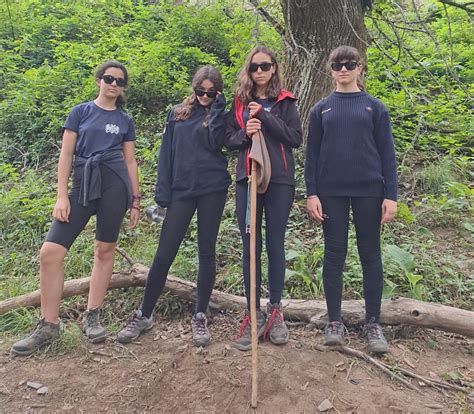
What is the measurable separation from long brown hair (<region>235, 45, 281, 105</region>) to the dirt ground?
2.01m

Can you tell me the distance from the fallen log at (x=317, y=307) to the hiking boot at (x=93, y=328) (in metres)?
0.64

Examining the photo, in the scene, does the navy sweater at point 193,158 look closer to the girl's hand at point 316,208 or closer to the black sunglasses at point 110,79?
the black sunglasses at point 110,79

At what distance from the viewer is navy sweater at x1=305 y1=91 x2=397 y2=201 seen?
11.1ft

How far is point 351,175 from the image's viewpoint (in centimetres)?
340

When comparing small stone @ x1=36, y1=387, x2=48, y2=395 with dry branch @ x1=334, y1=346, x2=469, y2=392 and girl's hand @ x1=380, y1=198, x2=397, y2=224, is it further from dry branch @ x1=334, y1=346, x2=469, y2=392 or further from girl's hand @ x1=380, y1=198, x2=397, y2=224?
girl's hand @ x1=380, y1=198, x2=397, y2=224

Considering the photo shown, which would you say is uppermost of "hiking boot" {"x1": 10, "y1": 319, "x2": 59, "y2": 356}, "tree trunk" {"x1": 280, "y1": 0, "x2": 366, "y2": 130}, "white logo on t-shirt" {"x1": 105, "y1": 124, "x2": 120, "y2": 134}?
"tree trunk" {"x1": 280, "y1": 0, "x2": 366, "y2": 130}

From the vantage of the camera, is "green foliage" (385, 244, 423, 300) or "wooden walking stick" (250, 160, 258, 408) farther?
"green foliage" (385, 244, 423, 300)

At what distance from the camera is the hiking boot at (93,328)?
12.4ft

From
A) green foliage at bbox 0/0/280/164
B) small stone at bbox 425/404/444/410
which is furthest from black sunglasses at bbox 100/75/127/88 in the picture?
small stone at bbox 425/404/444/410

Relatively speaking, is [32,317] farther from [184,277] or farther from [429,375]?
[429,375]

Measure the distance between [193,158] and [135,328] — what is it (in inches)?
61.7

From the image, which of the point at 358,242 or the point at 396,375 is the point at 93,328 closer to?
the point at 358,242

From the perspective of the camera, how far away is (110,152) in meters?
3.70

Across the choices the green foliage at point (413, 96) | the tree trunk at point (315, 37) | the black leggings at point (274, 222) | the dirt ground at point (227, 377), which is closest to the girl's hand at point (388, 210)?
the black leggings at point (274, 222)
